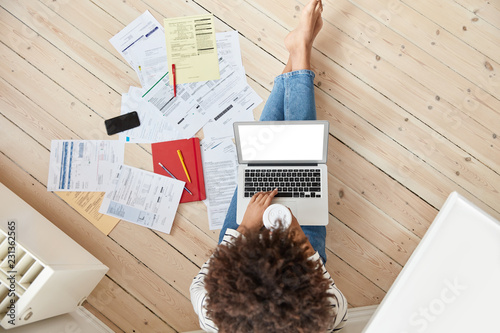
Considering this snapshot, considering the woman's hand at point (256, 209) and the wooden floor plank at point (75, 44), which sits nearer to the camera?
the woman's hand at point (256, 209)

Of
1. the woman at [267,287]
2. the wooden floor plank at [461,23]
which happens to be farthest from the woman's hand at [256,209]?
the wooden floor plank at [461,23]

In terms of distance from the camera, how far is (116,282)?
1.42 m

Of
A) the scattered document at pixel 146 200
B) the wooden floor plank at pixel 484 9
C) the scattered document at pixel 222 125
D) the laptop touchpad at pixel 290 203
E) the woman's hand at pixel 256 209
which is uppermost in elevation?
the wooden floor plank at pixel 484 9

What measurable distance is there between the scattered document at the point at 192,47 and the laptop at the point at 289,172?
463mm

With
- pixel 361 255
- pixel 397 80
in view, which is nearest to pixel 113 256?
pixel 361 255

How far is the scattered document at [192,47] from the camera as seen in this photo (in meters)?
1.45

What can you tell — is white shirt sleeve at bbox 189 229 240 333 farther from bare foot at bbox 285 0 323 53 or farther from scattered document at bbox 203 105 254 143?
bare foot at bbox 285 0 323 53

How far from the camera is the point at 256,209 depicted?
108 centimetres

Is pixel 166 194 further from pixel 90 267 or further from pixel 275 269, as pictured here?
pixel 275 269

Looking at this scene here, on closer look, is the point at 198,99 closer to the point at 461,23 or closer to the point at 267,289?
the point at 267,289

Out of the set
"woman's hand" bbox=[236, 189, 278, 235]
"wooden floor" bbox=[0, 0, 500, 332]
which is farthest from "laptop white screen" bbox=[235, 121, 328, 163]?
"wooden floor" bbox=[0, 0, 500, 332]

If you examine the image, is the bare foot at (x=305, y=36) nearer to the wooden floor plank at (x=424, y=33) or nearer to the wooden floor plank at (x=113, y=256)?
the wooden floor plank at (x=424, y=33)

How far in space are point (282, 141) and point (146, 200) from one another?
64 centimetres

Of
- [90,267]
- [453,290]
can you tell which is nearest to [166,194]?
[90,267]
